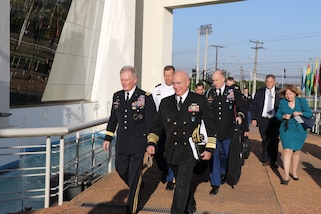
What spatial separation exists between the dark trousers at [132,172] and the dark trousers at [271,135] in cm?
359

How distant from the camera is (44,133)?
4219mm

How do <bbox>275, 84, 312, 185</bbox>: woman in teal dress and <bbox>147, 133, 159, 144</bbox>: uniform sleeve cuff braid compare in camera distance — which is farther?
<bbox>275, 84, 312, 185</bbox>: woman in teal dress

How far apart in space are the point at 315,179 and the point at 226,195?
204cm

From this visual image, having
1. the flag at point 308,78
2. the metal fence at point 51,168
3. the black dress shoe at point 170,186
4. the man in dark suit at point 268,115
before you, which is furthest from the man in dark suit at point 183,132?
the flag at point 308,78

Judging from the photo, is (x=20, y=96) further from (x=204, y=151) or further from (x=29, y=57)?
(x=204, y=151)

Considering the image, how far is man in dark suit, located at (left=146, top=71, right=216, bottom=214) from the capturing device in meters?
3.86

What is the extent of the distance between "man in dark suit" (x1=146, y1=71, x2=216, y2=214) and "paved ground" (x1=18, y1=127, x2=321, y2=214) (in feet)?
2.50

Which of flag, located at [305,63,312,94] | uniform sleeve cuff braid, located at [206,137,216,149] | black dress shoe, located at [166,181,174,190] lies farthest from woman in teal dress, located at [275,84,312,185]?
flag, located at [305,63,312,94]

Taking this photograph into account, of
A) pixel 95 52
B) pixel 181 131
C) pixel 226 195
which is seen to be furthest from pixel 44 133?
pixel 95 52

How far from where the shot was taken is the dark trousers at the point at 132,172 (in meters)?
4.22

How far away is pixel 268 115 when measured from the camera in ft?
23.3

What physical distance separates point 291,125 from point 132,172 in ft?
9.34

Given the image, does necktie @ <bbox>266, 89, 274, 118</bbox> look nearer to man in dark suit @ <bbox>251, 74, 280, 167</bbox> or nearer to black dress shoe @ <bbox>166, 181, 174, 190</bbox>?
man in dark suit @ <bbox>251, 74, 280, 167</bbox>

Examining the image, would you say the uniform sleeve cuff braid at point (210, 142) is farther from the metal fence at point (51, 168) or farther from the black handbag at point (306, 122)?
the black handbag at point (306, 122)
